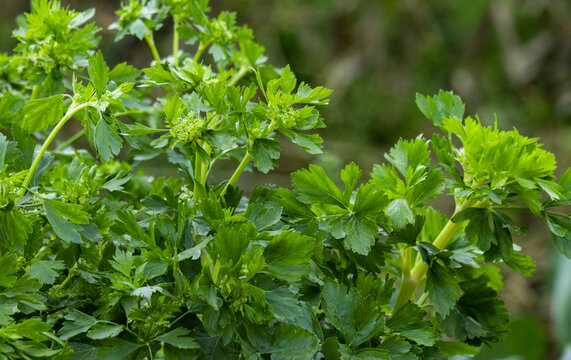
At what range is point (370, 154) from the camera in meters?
2.83

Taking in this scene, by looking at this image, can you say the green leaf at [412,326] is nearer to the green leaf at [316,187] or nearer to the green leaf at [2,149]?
the green leaf at [316,187]

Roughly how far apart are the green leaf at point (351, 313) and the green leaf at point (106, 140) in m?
0.18

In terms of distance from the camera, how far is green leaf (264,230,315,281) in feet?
1.26

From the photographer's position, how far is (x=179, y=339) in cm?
37

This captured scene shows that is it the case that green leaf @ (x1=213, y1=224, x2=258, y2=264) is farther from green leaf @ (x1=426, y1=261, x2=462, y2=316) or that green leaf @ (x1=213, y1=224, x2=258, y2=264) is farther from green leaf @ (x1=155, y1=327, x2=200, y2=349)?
green leaf @ (x1=426, y1=261, x2=462, y2=316)

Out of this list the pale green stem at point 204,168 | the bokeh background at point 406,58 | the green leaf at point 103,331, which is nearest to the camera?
the green leaf at point 103,331

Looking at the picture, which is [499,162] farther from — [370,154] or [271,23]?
[271,23]

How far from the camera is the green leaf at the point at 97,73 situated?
43 cm

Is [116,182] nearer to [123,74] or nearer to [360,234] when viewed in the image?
[123,74]

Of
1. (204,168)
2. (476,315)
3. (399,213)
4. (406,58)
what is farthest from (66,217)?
(406,58)

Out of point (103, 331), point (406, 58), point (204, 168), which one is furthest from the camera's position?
point (406, 58)

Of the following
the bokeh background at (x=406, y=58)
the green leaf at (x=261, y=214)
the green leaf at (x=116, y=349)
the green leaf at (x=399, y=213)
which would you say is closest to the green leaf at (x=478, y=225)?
the green leaf at (x=399, y=213)

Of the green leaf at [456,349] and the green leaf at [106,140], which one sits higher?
the green leaf at [106,140]

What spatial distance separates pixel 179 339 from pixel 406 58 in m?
2.79
